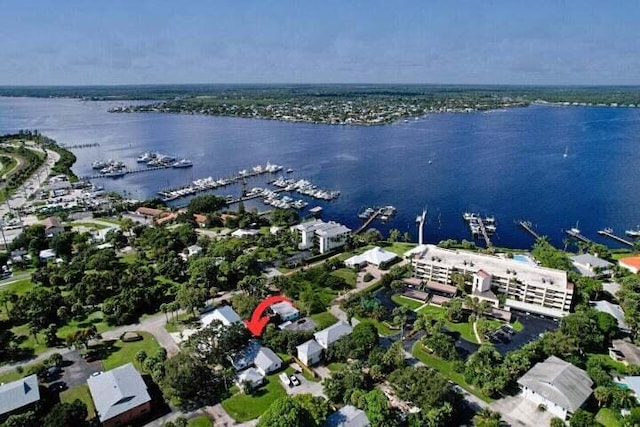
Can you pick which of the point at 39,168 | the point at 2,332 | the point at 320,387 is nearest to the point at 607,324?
the point at 320,387

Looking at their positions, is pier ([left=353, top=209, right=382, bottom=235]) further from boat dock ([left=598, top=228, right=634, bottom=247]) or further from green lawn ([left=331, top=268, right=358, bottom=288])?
boat dock ([left=598, top=228, right=634, bottom=247])

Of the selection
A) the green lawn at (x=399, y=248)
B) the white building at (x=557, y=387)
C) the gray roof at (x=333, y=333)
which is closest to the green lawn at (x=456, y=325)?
the white building at (x=557, y=387)

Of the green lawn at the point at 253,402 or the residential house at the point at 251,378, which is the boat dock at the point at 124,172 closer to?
the residential house at the point at 251,378

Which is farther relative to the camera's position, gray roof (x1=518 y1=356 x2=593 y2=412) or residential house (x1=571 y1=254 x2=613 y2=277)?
residential house (x1=571 y1=254 x2=613 y2=277)

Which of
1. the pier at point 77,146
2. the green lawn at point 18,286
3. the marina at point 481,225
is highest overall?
the pier at point 77,146

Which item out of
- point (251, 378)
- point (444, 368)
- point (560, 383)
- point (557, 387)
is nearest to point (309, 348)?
point (251, 378)

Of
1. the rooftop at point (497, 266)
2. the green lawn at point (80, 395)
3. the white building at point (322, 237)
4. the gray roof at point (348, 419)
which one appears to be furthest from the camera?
the white building at point (322, 237)

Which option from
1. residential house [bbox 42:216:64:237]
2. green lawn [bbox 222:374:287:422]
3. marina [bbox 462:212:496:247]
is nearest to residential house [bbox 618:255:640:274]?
marina [bbox 462:212:496:247]
